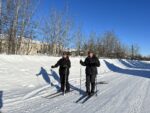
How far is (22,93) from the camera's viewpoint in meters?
11.1

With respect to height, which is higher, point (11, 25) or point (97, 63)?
point (11, 25)

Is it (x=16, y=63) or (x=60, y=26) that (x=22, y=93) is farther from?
(x=60, y=26)

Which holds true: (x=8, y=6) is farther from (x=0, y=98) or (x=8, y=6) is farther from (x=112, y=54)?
(x=112, y=54)

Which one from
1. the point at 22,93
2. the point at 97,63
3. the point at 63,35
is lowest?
the point at 22,93

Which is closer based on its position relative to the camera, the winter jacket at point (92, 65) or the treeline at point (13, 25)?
the winter jacket at point (92, 65)

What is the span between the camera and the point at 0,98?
9641 millimetres

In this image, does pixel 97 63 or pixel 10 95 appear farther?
pixel 97 63

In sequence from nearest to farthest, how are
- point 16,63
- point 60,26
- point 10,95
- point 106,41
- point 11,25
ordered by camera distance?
point 10,95 < point 16,63 < point 11,25 < point 60,26 < point 106,41

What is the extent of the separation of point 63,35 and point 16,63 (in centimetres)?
2454

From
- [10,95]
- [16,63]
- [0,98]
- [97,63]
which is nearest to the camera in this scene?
[0,98]

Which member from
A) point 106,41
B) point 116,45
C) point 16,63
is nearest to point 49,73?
point 16,63

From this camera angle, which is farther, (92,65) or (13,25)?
(13,25)

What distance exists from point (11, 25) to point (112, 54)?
171 ft

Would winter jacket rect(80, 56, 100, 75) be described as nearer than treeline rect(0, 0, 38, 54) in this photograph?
Yes
